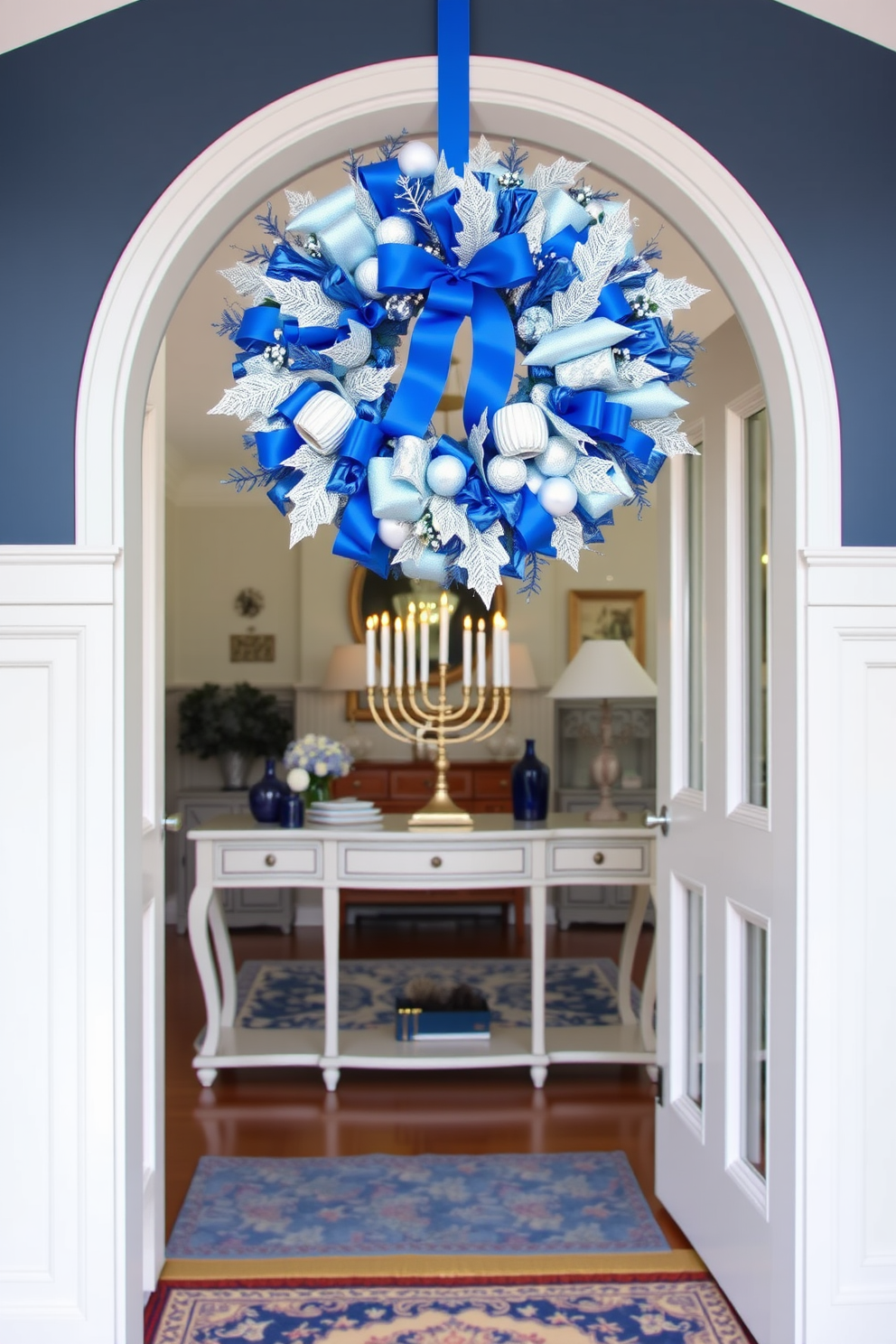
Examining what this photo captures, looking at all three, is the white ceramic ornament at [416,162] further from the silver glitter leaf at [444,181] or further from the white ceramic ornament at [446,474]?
the white ceramic ornament at [446,474]

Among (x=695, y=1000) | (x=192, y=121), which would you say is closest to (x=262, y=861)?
(x=695, y=1000)

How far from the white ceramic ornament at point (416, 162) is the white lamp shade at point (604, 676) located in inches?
122

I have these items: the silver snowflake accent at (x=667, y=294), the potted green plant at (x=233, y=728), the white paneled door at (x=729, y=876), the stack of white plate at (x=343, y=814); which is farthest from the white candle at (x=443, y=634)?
the potted green plant at (x=233, y=728)

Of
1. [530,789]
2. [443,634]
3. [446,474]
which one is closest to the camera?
[446,474]

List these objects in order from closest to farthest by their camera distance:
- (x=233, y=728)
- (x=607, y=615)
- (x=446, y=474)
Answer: (x=446, y=474)
(x=233, y=728)
(x=607, y=615)

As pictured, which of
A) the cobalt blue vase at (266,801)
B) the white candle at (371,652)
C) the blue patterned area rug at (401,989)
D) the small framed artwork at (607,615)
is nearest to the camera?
the white candle at (371,652)

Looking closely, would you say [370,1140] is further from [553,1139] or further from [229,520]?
[229,520]

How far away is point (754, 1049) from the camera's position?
2.53 metres

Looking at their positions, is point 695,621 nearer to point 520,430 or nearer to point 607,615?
point 520,430

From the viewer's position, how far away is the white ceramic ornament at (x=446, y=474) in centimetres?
128

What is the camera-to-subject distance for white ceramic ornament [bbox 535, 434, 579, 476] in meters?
1.31

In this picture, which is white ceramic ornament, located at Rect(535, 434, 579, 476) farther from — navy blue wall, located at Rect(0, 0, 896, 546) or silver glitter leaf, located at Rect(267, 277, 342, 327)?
navy blue wall, located at Rect(0, 0, 896, 546)

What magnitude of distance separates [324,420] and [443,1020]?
3.29 m

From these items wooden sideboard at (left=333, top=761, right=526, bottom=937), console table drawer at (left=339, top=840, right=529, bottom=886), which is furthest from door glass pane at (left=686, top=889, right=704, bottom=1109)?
wooden sideboard at (left=333, top=761, right=526, bottom=937)
